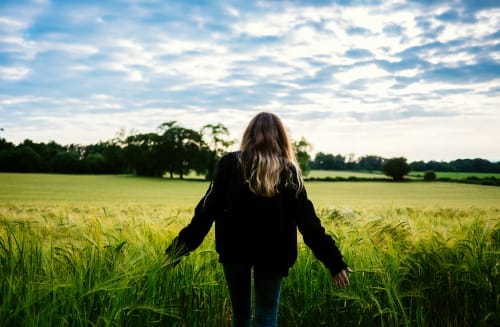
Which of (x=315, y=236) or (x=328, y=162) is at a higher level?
(x=328, y=162)

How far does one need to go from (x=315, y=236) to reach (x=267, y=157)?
0.71 m

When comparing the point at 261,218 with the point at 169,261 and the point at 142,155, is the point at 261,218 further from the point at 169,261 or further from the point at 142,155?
the point at 142,155

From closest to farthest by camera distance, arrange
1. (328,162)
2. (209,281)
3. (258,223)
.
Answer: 1. (258,223)
2. (209,281)
3. (328,162)

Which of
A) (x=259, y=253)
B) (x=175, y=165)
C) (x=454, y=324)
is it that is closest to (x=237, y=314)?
(x=259, y=253)

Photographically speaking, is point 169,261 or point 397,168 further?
point 397,168

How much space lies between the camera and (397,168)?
4203 centimetres

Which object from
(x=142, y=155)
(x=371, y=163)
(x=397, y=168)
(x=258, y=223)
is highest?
(x=142, y=155)

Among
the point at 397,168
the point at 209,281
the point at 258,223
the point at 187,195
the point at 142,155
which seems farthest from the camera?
the point at 142,155

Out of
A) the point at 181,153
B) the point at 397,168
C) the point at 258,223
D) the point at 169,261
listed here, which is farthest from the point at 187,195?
the point at 181,153

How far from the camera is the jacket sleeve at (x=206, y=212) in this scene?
8.93 feet

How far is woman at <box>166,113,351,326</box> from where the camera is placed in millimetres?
2553

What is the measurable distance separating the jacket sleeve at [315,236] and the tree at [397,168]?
4192 cm

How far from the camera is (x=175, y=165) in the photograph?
58.8 metres

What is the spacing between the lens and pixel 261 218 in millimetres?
2561
